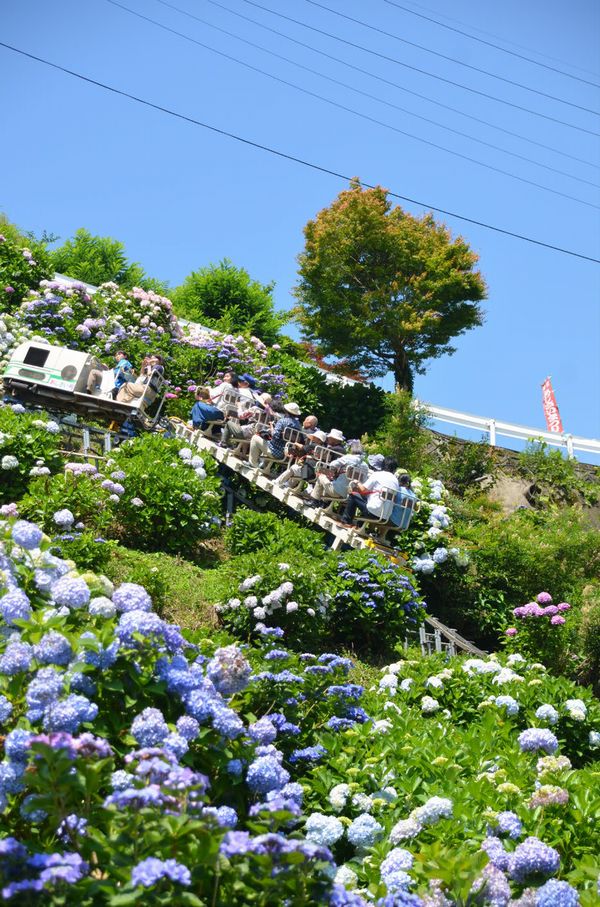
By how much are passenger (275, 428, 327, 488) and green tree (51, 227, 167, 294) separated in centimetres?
1378

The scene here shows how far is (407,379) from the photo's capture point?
22188 millimetres

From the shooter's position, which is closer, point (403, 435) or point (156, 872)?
point (156, 872)

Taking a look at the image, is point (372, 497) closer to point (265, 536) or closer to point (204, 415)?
point (265, 536)

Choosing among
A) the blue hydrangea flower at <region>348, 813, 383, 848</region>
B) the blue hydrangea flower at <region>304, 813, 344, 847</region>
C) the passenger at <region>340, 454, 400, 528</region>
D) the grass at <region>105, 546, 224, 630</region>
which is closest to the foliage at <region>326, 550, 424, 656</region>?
the grass at <region>105, 546, 224, 630</region>

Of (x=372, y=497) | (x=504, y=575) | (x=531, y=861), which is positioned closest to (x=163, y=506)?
(x=372, y=497)

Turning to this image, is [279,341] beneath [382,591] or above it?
above

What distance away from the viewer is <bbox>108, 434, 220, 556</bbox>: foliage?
454 inches

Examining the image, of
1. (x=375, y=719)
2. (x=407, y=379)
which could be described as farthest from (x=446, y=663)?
(x=407, y=379)

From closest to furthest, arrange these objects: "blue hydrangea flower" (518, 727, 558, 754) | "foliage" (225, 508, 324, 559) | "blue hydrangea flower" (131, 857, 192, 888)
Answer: "blue hydrangea flower" (131, 857, 192, 888) < "blue hydrangea flower" (518, 727, 558, 754) < "foliage" (225, 508, 324, 559)

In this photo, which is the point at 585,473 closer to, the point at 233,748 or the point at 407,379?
the point at 407,379

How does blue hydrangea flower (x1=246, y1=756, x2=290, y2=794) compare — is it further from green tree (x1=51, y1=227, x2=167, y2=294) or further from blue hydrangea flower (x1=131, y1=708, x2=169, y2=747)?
green tree (x1=51, y1=227, x2=167, y2=294)

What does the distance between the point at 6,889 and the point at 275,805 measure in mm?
967

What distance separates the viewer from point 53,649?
152 inches

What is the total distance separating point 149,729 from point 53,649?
50 centimetres
